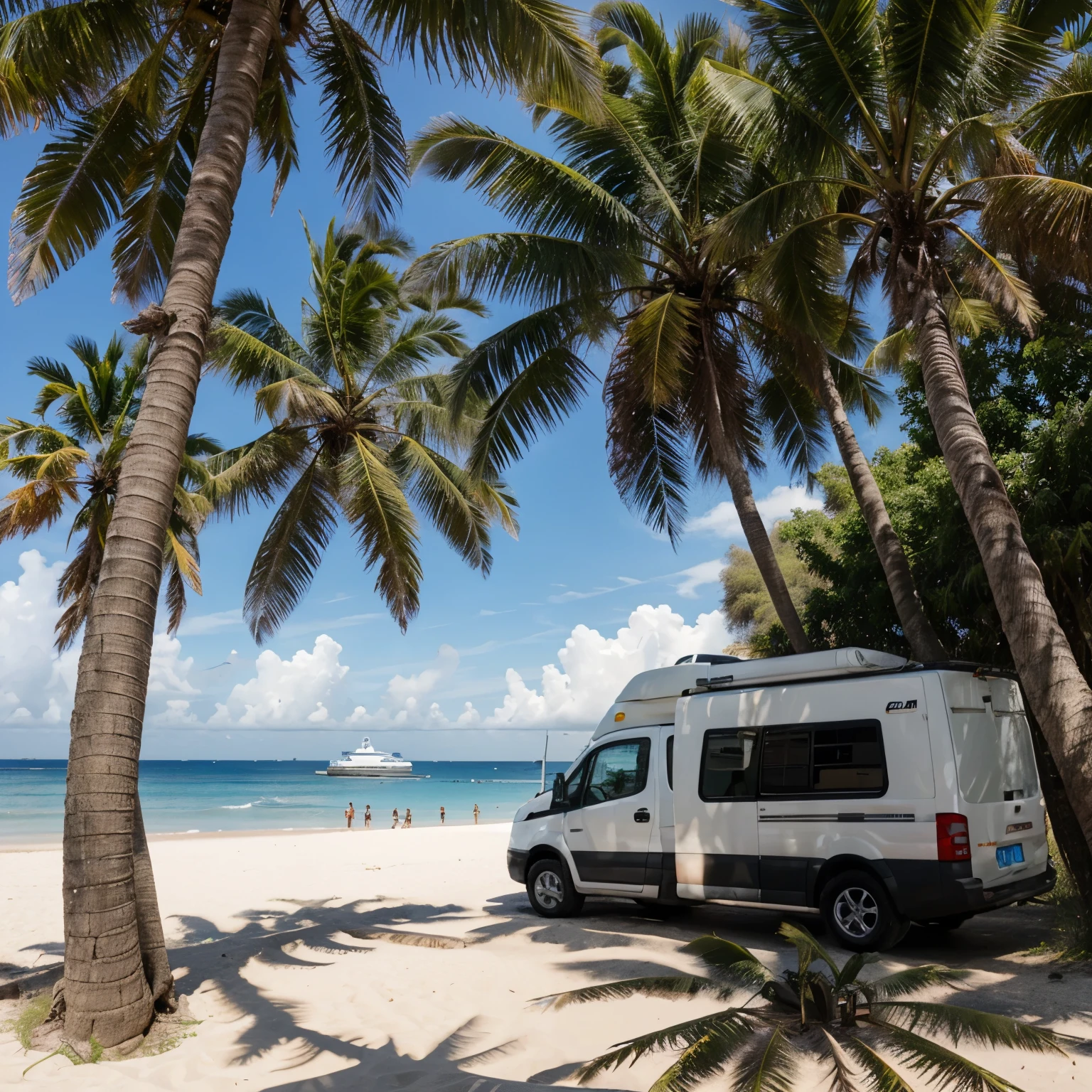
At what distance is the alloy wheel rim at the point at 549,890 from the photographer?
987 centimetres

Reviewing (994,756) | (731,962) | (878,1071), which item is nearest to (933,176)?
(994,756)

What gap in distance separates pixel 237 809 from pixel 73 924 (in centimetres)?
5326

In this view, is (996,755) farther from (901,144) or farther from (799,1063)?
(901,144)

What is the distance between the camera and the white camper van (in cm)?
723

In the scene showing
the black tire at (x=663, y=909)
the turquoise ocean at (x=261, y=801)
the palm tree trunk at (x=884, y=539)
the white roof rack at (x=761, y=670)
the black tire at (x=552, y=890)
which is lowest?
the turquoise ocean at (x=261, y=801)

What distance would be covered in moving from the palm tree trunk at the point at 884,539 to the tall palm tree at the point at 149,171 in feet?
18.4

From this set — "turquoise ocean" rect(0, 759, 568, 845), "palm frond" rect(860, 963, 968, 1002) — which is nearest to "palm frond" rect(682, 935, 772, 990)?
"palm frond" rect(860, 963, 968, 1002)

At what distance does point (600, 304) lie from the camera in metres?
11.7

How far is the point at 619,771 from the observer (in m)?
9.76

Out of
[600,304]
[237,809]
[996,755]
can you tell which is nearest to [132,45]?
[600,304]

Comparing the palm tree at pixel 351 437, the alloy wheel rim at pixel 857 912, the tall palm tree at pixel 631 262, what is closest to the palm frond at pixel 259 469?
the palm tree at pixel 351 437

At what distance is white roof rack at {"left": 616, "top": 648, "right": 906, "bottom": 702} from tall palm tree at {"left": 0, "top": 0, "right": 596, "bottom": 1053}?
553 cm

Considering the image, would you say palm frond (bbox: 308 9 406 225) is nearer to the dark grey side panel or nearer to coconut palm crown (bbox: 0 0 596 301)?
coconut palm crown (bbox: 0 0 596 301)

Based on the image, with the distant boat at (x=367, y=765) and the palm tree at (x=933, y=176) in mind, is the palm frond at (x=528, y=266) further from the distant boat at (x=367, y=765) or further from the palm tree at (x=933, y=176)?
the distant boat at (x=367, y=765)
